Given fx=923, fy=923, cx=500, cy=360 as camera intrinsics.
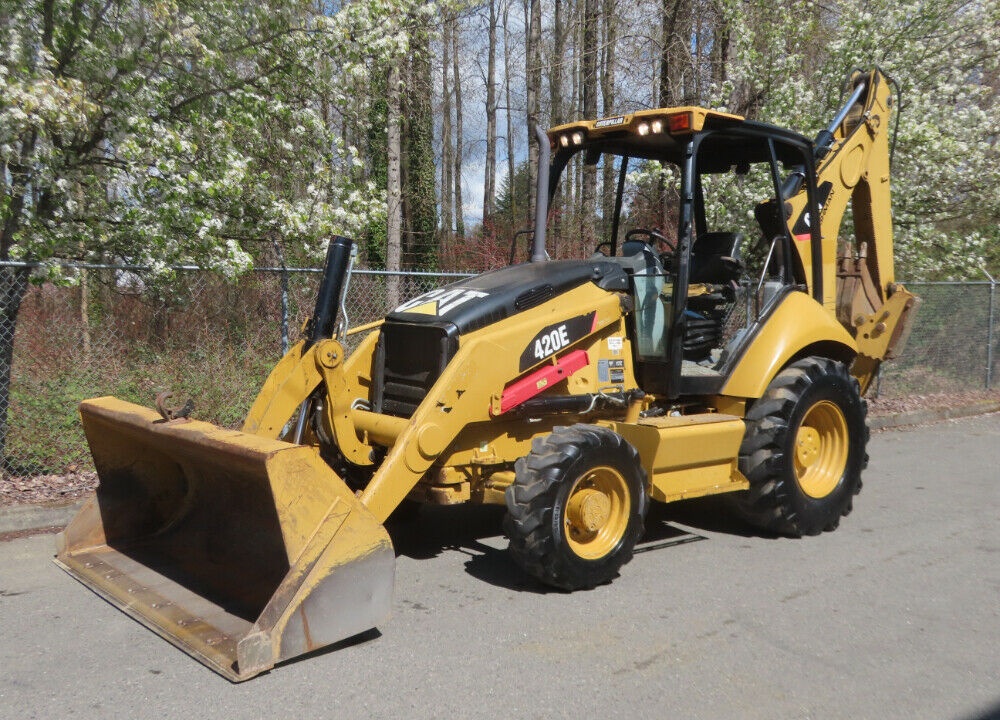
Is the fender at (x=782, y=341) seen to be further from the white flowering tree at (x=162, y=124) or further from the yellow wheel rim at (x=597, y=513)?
the white flowering tree at (x=162, y=124)

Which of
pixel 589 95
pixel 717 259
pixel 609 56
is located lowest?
pixel 717 259

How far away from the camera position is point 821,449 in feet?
22.4

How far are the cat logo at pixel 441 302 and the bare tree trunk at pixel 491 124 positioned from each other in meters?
22.4

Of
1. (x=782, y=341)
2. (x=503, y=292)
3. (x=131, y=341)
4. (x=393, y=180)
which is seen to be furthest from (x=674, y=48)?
(x=503, y=292)

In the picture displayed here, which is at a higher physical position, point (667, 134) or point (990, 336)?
point (667, 134)

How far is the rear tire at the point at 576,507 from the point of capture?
16.0 feet

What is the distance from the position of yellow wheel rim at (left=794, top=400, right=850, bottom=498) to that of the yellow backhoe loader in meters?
0.02

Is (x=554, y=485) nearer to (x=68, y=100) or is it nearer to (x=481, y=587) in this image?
(x=481, y=587)

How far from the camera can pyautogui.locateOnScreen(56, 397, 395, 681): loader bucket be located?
13.0ft

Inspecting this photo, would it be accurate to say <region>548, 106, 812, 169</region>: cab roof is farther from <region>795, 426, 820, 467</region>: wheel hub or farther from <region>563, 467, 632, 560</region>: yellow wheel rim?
<region>563, 467, 632, 560</region>: yellow wheel rim

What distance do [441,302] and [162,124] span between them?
317 cm

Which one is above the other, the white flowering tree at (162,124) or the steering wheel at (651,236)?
the white flowering tree at (162,124)

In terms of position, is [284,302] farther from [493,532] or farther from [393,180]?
[393,180]

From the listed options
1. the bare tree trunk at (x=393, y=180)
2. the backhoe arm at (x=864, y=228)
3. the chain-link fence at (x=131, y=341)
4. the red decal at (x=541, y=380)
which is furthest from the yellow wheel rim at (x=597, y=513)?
the bare tree trunk at (x=393, y=180)
